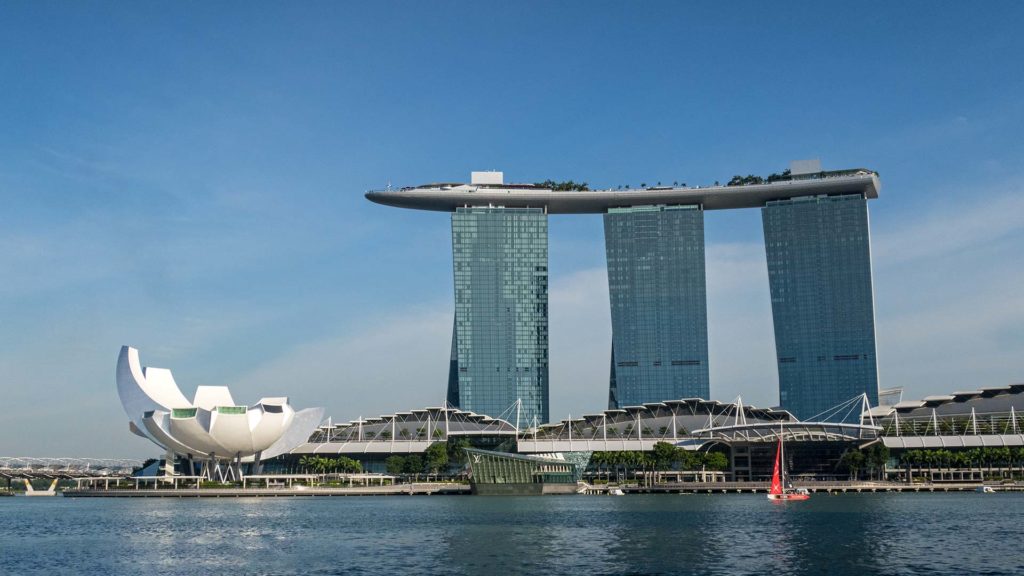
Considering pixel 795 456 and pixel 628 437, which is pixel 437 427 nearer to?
pixel 628 437

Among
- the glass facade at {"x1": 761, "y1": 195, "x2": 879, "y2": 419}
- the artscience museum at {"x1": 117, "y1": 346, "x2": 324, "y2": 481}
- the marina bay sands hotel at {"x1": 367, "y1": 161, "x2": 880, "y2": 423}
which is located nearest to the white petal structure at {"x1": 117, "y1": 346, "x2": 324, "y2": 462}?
the artscience museum at {"x1": 117, "y1": 346, "x2": 324, "y2": 481}

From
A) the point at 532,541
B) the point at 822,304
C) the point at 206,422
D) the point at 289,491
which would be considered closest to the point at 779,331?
the point at 822,304

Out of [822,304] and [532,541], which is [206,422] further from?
[822,304]

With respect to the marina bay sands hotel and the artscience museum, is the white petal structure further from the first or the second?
A: the marina bay sands hotel

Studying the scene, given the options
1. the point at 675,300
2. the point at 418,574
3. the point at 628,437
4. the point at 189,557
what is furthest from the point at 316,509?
the point at 675,300

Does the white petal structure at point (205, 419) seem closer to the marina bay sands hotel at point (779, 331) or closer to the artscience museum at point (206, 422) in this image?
the artscience museum at point (206, 422)
